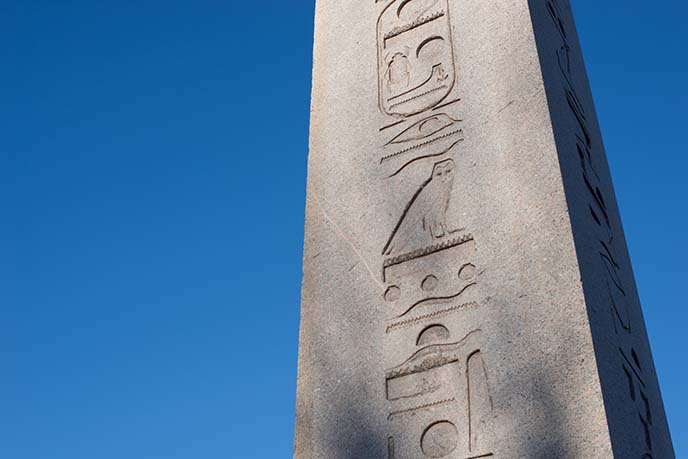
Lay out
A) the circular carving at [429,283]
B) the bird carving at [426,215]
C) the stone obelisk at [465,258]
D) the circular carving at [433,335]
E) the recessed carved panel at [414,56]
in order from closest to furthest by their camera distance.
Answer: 1. the stone obelisk at [465,258]
2. the circular carving at [433,335]
3. the circular carving at [429,283]
4. the bird carving at [426,215]
5. the recessed carved panel at [414,56]

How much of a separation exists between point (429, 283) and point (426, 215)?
0.34 meters

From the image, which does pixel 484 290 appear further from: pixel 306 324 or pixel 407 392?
pixel 306 324

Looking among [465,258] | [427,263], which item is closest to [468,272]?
[465,258]

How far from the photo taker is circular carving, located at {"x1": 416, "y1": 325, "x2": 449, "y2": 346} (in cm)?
379

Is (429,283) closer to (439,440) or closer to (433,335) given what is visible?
(433,335)

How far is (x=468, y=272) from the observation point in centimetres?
389

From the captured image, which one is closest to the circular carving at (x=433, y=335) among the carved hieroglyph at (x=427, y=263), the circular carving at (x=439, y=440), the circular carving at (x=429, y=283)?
the carved hieroglyph at (x=427, y=263)

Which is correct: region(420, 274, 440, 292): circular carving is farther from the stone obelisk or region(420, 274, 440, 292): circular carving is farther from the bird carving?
the bird carving

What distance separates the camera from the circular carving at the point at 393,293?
4.02 meters

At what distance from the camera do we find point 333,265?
4.35m

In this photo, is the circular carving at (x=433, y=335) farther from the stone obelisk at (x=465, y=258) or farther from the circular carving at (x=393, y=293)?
the circular carving at (x=393, y=293)

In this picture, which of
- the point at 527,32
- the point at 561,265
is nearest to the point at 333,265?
the point at 561,265

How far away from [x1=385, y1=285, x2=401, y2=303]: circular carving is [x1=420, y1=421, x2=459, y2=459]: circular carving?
602 mm

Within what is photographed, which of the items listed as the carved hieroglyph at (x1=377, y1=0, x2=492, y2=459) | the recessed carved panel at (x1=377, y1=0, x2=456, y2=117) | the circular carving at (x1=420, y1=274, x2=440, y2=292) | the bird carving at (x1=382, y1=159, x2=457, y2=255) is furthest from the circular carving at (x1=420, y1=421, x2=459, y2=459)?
the recessed carved panel at (x1=377, y1=0, x2=456, y2=117)
